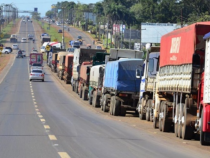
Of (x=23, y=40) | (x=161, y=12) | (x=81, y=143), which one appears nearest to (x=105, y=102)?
(x=81, y=143)

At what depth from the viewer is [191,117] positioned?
56.3 feet

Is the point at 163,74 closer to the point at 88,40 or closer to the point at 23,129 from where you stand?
the point at 23,129

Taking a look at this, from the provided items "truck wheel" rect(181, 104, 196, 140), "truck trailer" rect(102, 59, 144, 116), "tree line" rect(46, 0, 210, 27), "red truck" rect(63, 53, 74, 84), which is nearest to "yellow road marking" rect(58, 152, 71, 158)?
"truck wheel" rect(181, 104, 196, 140)

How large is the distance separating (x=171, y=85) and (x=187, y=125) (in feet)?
8.02

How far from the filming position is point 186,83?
17.2m

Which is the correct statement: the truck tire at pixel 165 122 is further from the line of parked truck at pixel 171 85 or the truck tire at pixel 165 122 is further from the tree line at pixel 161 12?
the tree line at pixel 161 12

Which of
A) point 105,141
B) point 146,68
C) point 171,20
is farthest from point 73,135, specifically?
point 171,20

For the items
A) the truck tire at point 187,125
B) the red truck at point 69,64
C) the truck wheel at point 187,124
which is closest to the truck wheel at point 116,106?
the truck wheel at point 187,124

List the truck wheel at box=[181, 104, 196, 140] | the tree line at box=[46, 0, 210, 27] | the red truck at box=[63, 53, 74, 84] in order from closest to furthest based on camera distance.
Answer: the truck wheel at box=[181, 104, 196, 140] → the red truck at box=[63, 53, 74, 84] → the tree line at box=[46, 0, 210, 27]

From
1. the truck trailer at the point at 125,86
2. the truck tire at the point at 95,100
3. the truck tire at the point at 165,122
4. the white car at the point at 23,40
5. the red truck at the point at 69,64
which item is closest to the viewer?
the truck tire at the point at 165,122

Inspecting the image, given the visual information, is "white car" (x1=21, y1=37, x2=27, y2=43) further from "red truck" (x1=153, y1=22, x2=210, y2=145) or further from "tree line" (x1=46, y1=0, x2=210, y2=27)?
"red truck" (x1=153, y1=22, x2=210, y2=145)

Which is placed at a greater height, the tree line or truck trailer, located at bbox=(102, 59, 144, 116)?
the tree line

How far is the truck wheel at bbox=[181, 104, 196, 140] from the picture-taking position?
1717cm

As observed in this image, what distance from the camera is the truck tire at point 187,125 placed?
17.2 metres
